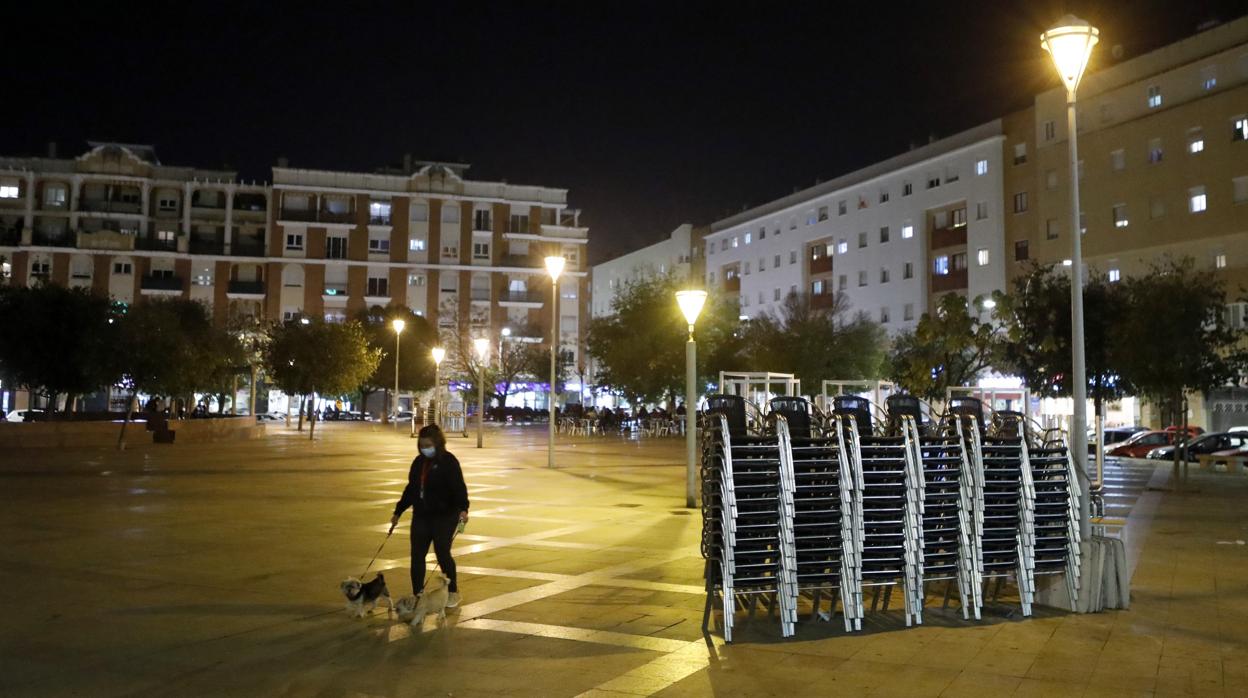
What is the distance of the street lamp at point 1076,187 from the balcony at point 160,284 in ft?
262

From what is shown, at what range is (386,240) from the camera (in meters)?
82.6

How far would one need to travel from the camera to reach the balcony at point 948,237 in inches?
2216

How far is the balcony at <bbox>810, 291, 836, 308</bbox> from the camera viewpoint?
6438 centimetres

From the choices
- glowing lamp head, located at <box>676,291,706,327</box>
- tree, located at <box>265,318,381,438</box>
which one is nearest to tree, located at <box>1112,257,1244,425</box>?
glowing lamp head, located at <box>676,291,706,327</box>

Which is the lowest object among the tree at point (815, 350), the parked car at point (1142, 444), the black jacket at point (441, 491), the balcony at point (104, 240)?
the parked car at point (1142, 444)

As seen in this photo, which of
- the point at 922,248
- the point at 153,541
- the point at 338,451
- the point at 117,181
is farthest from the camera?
the point at 117,181

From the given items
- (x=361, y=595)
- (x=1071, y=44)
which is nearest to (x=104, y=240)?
(x=361, y=595)

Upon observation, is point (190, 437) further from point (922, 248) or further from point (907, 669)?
point (922, 248)

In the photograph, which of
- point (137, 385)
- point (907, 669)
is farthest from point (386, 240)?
point (907, 669)

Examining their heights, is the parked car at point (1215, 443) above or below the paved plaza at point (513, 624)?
above

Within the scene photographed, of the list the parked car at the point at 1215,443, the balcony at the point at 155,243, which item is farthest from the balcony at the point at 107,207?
the parked car at the point at 1215,443

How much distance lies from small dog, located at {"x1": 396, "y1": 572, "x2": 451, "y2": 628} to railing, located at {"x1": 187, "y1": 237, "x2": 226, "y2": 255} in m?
80.0

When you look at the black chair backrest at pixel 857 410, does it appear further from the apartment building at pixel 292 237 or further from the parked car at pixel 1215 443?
the apartment building at pixel 292 237

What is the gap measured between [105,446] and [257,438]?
8.93 metres
